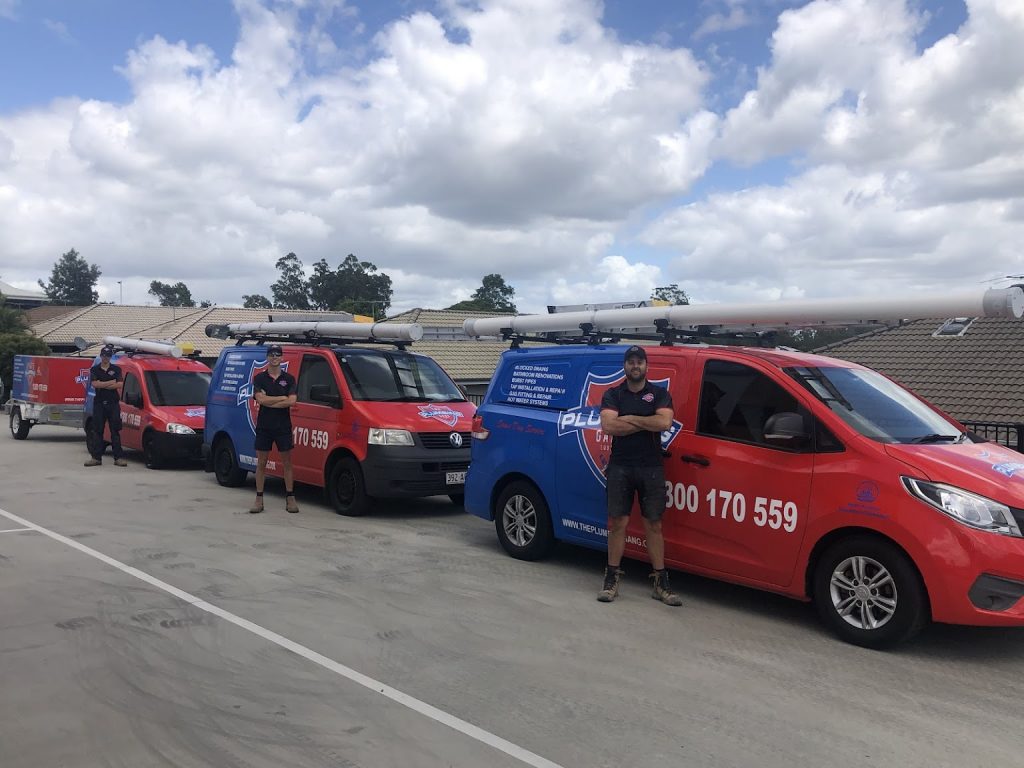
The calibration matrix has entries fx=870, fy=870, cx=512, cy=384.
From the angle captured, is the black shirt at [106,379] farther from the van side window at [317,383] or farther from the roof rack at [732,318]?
the roof rack at [732,318]

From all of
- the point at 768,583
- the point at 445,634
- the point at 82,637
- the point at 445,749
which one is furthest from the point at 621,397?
the point at 82,637

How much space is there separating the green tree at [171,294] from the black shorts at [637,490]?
110 m

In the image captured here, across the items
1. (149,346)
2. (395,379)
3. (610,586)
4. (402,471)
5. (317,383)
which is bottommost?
(610,586)

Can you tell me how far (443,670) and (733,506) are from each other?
2.39m

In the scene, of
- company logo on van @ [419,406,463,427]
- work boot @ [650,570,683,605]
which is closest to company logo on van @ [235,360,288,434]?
company logo on van @ [419,406,463,427]

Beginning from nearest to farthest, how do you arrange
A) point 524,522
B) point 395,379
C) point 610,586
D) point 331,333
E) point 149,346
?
point 610,586
point 524,522
point 395,379
point 331,333
point 149,346

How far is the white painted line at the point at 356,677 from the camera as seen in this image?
3979 millimetres

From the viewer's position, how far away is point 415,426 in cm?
988

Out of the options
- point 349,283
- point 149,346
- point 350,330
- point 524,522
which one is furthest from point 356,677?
point 349,283

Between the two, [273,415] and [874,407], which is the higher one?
[874,407]

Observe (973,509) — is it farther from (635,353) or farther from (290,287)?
(290,287)

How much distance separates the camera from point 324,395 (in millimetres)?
10508

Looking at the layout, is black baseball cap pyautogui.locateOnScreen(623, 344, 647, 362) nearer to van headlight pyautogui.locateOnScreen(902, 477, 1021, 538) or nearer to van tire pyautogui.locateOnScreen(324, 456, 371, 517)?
van headlight pyautogui.locateOnScreen(902, 477, 1021, 538)

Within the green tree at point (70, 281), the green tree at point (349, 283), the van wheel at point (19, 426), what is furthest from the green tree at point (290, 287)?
the van wheel at point (19, 426)
